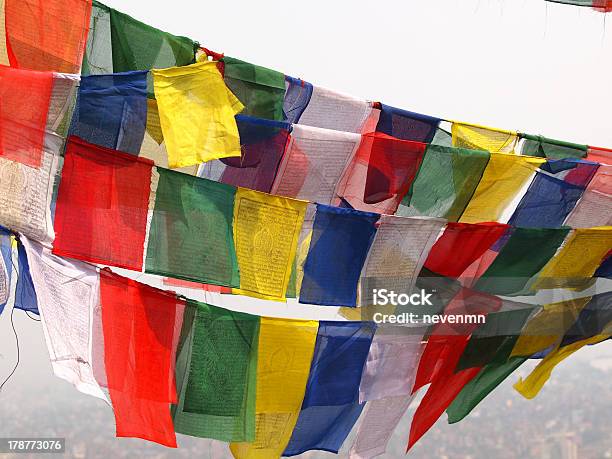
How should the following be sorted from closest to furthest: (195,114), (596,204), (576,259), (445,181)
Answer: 1. (195,114)
2. (445,181)
3. (576,259)
4. (596,204)

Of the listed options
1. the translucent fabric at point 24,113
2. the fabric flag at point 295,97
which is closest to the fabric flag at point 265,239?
the translucent fabric at point 24,113

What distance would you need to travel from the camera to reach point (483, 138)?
18.1 feet

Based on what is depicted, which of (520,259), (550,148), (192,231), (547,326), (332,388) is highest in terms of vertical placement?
(550,148)

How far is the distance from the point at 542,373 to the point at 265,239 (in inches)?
89.0

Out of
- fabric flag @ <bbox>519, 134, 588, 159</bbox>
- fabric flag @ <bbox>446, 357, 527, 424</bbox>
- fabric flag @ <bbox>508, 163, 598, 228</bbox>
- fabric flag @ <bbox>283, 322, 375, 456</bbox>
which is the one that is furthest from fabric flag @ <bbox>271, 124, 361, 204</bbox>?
fabric flag @ <bbox>519, 134, 588, 159</bbox>

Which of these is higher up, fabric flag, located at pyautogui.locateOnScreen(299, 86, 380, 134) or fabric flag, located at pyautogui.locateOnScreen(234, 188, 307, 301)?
fabric flag, located at pyautogui.locateOnScreen(299, 86, 380, 134)

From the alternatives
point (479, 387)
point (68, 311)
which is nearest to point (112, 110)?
point (68, 311)

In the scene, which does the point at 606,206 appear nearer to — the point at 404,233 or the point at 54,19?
the point at 404,233

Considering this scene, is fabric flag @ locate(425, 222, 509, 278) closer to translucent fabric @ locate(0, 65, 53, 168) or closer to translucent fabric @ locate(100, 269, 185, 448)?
translucent fabric @ locate(100, 269, 185, 448)

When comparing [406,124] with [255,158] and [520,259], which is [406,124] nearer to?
[520,259]

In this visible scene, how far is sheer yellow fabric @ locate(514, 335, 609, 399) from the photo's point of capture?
212 inches

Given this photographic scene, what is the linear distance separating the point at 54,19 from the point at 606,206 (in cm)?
341

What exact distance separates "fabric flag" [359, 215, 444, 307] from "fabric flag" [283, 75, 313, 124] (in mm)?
1005

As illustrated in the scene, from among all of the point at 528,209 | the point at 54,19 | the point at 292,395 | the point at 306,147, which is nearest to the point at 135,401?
the point at 292,395
